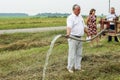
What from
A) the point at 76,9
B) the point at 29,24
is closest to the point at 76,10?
the point at 76,9

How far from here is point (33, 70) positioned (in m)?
9.26

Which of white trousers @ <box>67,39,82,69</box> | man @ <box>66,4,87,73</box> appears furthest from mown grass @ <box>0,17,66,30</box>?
man @ <box>66,4,87,73</box>

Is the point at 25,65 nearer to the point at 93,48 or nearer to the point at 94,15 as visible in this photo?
the point at 93,48

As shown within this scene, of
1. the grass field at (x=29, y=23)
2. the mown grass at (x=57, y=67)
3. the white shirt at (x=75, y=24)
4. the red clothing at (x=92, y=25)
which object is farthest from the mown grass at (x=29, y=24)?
the white shirt at (x=75, y=24)

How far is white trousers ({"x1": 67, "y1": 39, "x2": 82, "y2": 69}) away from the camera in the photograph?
29.1 ft

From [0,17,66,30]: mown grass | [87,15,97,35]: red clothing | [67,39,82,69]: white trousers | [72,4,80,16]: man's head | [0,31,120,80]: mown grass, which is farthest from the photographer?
[0,17,66,30]: mown grass

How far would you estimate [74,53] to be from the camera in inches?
353

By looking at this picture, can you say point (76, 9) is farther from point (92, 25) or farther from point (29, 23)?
point (29, 23)

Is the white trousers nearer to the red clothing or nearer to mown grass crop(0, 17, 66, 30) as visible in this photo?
the red clothing

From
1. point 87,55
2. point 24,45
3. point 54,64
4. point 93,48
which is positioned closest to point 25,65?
point 54,64

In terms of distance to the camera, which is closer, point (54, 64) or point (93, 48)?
point (54, 64)

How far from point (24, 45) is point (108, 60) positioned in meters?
6.46

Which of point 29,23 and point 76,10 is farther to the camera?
point 29,23

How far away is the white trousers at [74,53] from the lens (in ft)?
29.1
